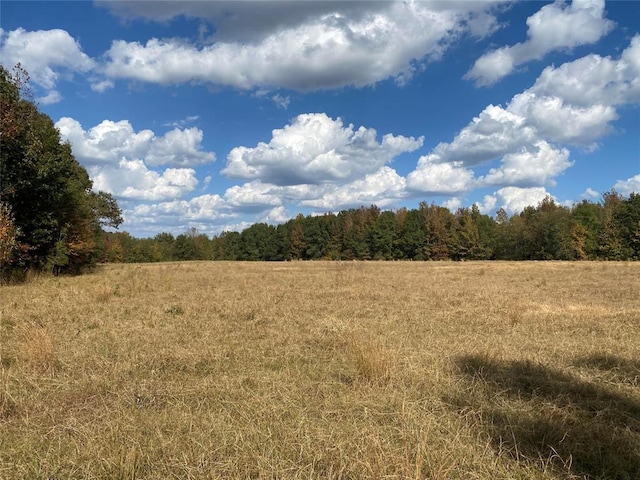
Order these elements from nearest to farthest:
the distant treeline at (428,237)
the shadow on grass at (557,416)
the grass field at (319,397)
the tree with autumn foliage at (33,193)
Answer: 1. the grass field at (319,397)
2. the shadow on grass at (557,416)
3. the tree with autumn foliage at (33,193)
4. the distant treeline at (428,237)

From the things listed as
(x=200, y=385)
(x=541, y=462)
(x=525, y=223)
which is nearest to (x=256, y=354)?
(x=200, y=385)

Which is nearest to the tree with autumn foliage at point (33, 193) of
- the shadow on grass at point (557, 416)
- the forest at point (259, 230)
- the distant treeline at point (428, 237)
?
the forest at point (259, 230)

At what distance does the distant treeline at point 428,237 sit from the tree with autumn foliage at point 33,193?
129 feet

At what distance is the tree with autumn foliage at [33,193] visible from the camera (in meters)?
16.0

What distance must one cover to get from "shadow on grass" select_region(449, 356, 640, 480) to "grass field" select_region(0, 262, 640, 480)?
0.07 feet

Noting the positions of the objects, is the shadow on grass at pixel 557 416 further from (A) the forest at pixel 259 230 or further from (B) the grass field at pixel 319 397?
(A) the forest at pixel 259 230

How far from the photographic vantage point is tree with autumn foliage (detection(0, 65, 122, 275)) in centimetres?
1595

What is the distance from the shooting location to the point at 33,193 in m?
19.0

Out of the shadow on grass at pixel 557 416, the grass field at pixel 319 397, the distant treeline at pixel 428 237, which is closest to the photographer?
the grass field at pixel 319 397

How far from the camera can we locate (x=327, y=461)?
3.74 meters

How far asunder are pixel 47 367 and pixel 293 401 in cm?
387

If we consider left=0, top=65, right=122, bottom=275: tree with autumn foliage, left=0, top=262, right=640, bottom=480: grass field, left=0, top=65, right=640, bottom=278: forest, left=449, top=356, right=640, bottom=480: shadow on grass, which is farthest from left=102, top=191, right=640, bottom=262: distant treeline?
left=449, top=356, right=640, bottom=480: shadow on grass

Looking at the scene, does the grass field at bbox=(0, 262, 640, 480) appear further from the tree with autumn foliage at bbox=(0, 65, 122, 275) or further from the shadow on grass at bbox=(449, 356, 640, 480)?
the tree with autumn foliage at bbox=(0, 65, 122, 275)

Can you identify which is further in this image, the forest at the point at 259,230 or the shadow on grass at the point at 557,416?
the forest at the point at 259,230
